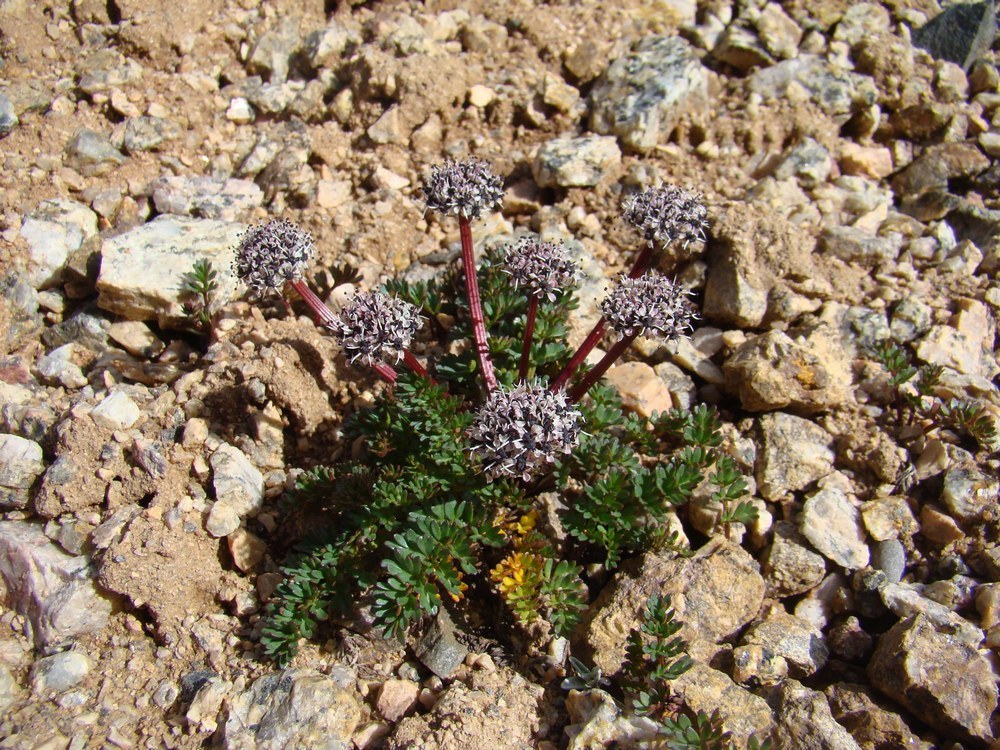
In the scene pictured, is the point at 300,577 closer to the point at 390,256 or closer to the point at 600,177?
the point at 390,256

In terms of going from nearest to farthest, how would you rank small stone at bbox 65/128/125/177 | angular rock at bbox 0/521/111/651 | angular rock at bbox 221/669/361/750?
angular rock at bbox 221/669/361/750 < angular rock at bbox 0/521/111/651 < small stone at bbox 65/128/125/177

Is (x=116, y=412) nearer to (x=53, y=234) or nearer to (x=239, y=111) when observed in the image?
(x=53, y=234)

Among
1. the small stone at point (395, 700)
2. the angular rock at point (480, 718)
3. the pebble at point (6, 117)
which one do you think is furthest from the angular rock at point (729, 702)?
the pebble at point (6, 117)

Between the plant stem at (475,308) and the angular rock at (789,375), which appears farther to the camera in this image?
the angular rock at (789,375)

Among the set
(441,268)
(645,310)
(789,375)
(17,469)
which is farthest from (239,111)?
(789,375)

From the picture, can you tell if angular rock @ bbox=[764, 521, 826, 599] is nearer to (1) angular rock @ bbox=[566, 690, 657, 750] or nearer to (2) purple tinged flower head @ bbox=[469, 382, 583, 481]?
(1) angular rock @ bbox=[566, 690, 657, 750]

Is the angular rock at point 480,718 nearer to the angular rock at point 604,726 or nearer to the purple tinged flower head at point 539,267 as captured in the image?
the angular rock at point 604,726

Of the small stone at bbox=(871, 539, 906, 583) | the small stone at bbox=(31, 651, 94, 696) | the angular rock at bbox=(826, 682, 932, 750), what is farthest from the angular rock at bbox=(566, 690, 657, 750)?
the small stone at bbox=(31, 651, 94, 696)
